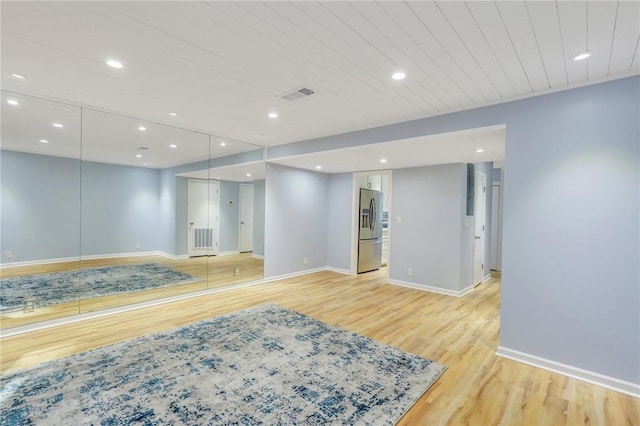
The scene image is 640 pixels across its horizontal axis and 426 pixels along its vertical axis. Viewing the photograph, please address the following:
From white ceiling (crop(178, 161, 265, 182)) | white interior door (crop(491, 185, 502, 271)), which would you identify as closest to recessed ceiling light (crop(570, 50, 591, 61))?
white ceiling (crop(178, 161, 265, 182))

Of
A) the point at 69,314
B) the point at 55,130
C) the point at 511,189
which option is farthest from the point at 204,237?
the point at 511,189

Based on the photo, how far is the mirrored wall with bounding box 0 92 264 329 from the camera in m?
3.50

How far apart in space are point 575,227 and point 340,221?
462cm

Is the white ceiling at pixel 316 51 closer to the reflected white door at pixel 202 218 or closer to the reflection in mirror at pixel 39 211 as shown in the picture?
the reflection in mirror at pixel 39 211

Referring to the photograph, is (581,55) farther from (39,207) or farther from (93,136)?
(39,207)

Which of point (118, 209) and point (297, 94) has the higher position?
point (297, 94)

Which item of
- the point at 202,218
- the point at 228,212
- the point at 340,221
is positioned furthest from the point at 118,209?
the point at 340,221

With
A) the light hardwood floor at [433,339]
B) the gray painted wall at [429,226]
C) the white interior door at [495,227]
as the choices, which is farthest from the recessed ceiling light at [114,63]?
the white interior door at [495,227]

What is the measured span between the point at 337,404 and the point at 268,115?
3255 millimetres

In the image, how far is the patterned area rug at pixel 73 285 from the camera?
11.4 feet

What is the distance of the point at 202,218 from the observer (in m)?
5.27

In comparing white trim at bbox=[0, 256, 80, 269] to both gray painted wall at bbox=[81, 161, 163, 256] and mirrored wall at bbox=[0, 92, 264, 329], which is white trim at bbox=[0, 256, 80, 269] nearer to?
mirrored wall at bbox=[0, 92, 264, 329]

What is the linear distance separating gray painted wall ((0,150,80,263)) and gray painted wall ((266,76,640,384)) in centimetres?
541

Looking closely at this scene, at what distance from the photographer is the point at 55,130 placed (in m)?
3.77
